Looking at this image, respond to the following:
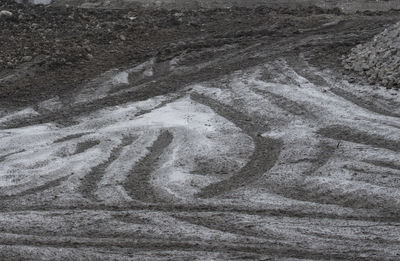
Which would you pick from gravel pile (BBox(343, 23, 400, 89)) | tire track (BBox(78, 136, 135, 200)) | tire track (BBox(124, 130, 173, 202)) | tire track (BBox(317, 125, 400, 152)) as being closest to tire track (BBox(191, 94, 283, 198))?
tire track (BBox(124, 130, 173, 202))

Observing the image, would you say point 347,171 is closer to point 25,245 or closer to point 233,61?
point 25,245

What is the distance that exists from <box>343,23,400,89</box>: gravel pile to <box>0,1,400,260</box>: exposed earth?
25 centimetres

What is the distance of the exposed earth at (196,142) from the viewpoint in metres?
7.17

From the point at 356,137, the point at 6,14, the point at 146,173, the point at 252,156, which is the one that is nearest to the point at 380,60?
the point at 356,137

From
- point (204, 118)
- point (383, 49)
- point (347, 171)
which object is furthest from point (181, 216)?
point (383, 49)

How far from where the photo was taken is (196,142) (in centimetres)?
1066

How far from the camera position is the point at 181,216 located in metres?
7.77

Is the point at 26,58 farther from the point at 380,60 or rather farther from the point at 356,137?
the point at 356,137

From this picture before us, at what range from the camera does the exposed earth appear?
7.17 m

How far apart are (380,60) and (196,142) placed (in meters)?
5.30

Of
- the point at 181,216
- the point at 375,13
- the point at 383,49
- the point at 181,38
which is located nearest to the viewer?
the point at 181,216

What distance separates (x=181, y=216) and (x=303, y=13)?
14005 mm

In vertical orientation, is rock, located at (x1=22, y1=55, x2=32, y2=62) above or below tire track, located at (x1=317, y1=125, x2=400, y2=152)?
above

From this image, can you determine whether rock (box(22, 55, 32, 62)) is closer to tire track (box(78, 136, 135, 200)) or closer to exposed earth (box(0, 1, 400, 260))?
exposed earth (box(0, 1, 400, 260))
